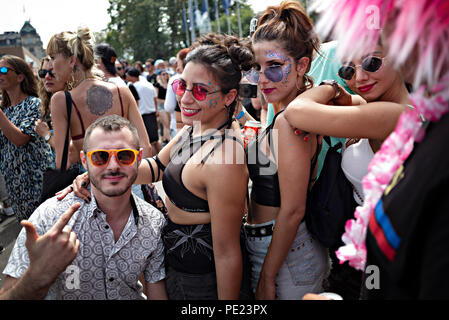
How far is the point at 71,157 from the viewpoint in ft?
9.59

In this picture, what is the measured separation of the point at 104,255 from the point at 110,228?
0.14m

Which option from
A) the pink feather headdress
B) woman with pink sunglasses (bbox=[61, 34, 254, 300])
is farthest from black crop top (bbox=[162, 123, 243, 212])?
the pink feather headdress

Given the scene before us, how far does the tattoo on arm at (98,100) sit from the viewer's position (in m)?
3.00

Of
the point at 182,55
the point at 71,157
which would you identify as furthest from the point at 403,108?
the point at 182,55

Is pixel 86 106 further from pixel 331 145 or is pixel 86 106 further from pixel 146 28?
pixel 146 28

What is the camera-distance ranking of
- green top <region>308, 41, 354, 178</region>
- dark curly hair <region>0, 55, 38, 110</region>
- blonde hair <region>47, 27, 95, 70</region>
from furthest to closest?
dark curly hair <region>0, 55, 38, 110</region>
blonde hair <region>47, 27, 95, 70</region>
green top <region>308, 41, 354, 178</region>

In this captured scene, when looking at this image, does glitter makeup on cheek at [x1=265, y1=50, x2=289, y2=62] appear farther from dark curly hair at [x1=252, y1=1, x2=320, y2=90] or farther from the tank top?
the tank top

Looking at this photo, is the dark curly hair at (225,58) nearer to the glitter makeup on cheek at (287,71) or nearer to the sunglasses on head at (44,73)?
the glitter makeup on cheek at (287,71)

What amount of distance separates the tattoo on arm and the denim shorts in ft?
6.23

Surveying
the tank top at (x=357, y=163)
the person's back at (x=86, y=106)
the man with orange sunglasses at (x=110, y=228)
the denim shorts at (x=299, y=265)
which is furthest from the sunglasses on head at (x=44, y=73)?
the tank top at (x=357, y=163)

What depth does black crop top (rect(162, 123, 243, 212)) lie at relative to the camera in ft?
5.73

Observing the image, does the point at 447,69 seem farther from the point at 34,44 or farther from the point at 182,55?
the point at 34,44

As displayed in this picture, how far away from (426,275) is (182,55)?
5.56 meters

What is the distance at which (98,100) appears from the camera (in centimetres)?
305
